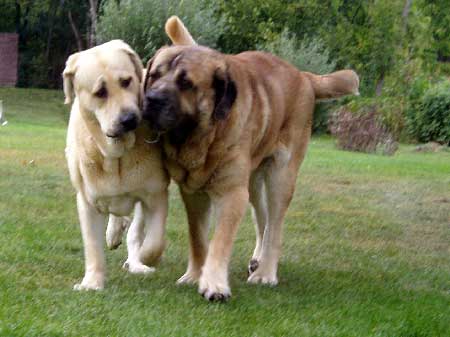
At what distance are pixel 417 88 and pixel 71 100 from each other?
79.7 ft

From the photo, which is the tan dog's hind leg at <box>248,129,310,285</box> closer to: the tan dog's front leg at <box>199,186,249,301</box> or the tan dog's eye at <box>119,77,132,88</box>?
the tan dog's front leg at <box>199,186,249,301</box>

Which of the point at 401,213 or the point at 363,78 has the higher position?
the point at 401,213

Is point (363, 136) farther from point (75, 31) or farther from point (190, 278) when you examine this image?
point (75, 31)

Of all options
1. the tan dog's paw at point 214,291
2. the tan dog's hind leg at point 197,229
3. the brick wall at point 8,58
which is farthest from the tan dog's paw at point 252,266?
the brick wall at point 8,58

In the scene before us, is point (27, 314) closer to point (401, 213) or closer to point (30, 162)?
point (401, 213)

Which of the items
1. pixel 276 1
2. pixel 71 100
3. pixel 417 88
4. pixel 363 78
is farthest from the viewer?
pixel 363 78

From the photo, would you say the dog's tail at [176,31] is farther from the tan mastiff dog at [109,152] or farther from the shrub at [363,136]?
the shrub at [363,136]

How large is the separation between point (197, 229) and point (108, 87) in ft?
4.38

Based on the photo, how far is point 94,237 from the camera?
5.35 meters

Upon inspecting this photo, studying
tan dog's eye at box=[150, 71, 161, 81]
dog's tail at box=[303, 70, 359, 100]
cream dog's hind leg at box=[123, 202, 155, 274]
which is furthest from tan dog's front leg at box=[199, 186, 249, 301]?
dog's tail at box=[303, 70, 359, 100]

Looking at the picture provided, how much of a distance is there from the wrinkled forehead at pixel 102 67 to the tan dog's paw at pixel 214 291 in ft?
4.33

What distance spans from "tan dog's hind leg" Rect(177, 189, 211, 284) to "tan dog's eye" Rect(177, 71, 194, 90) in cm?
87

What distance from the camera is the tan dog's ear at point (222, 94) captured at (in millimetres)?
5258

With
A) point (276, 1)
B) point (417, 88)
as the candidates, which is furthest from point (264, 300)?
point (276, 1)
